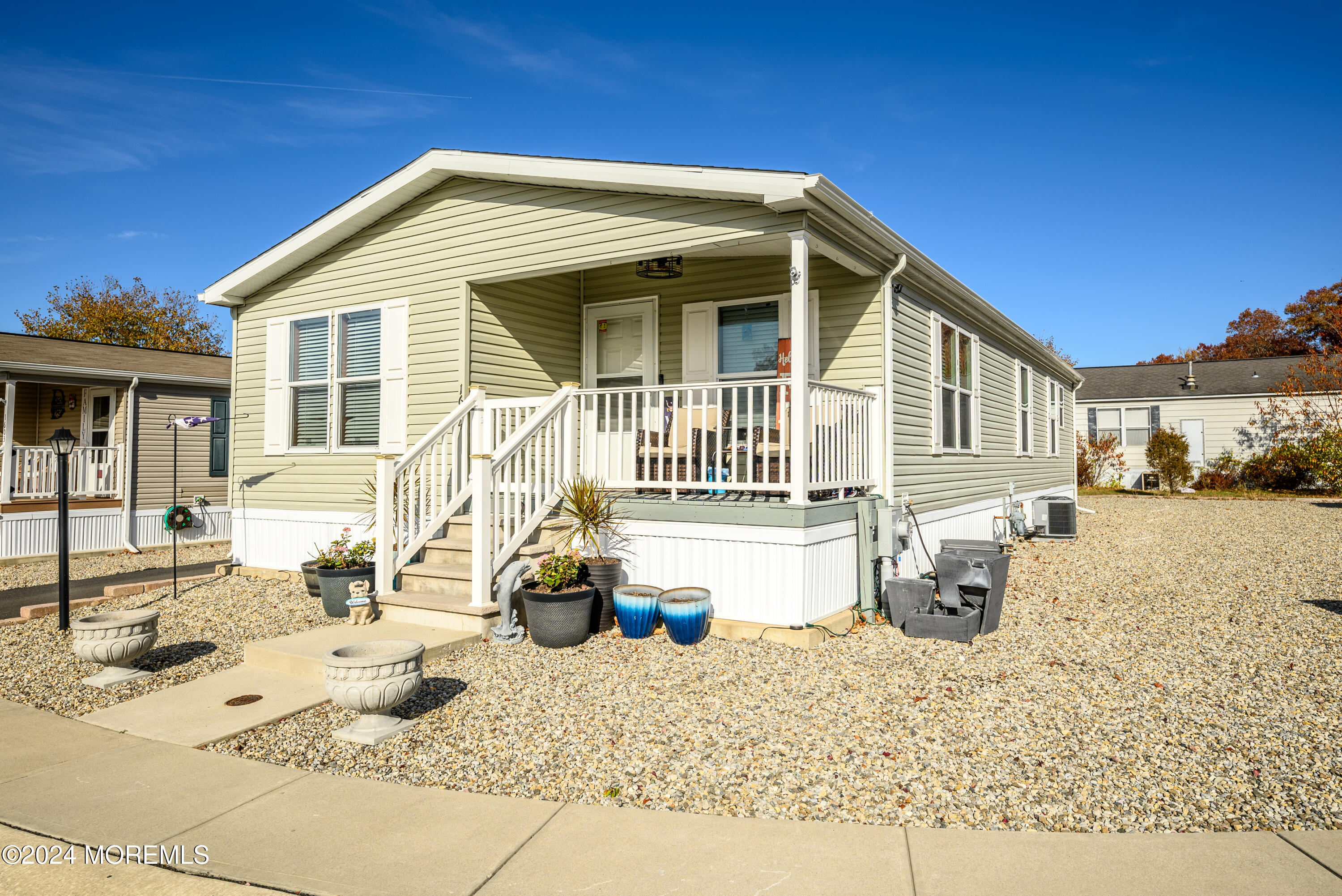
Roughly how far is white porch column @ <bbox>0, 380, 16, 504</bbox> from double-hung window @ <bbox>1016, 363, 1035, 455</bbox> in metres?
16.1

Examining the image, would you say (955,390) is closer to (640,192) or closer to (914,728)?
(640,192)

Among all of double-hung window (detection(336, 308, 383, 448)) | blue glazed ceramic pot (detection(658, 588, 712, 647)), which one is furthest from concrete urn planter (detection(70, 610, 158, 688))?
double-hung window (detection(336, 308, 383, 448))

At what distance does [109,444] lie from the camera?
1345 cm

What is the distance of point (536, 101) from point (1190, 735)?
13.3 metres

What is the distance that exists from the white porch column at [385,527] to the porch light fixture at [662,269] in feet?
11.7

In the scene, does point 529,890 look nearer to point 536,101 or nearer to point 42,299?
point 536,101

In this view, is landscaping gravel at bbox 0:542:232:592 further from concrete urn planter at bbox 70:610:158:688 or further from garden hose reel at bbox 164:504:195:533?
concrete urn planter at bbox 70:610:158:688

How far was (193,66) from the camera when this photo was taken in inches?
492

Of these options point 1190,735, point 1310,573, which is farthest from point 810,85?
point 1190,735

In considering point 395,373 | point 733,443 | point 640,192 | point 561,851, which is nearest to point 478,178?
point 640,192

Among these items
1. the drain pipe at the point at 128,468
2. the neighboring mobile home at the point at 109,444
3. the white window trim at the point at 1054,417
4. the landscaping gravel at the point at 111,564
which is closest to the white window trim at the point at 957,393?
the white window trim at the point at 1054,417

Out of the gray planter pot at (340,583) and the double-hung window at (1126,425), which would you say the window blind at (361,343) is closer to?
the gray planter pot at (340,583)

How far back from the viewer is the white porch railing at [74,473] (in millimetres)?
11773

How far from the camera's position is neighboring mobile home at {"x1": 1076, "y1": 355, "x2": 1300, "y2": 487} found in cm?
2366
